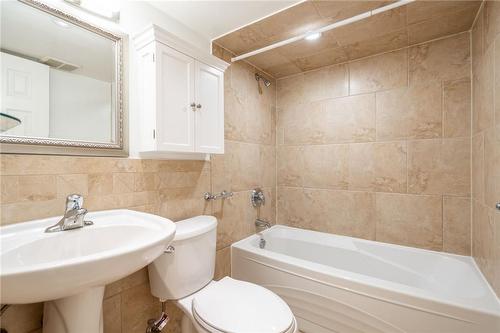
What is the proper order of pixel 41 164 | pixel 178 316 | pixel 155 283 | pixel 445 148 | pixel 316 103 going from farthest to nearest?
pixel 316 103 → pixel 445 148 → pixel 178 316 → pixel 155 283 → pixel 41 164

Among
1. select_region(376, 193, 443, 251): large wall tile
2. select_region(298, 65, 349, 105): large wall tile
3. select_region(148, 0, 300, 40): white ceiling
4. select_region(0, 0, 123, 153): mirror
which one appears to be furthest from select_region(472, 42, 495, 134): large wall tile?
select_region(0, 0, 123, 153): mirror

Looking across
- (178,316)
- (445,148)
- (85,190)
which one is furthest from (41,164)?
(445,148)

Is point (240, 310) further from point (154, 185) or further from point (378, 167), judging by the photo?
point (378, 167)

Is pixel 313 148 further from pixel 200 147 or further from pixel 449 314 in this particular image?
pixel 449 314

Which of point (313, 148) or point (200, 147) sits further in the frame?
point (313, 148)

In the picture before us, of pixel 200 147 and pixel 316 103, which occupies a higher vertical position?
pixel 316 103

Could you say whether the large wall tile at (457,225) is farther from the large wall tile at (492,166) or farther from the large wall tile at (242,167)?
the large wall tile at (242,167)

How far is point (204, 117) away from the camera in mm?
1485

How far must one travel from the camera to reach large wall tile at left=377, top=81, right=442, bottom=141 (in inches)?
68.7

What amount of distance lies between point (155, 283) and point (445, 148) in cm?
216

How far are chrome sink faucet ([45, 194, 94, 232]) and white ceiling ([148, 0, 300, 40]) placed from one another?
1204 millimetres

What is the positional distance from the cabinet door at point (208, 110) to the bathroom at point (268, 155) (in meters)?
0.01

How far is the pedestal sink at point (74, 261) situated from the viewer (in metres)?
0.59

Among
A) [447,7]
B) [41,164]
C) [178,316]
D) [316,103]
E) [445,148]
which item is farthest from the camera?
[316,103]
